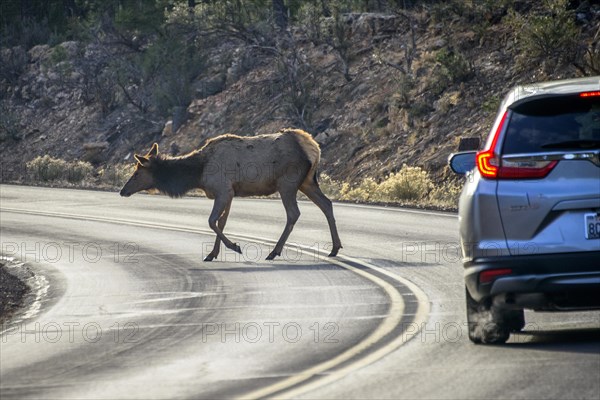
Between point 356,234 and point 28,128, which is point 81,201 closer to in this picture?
point 356,234

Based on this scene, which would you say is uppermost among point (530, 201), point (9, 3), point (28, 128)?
point (530, 201)

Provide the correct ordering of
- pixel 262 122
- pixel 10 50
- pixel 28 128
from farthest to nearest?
pixel 10 50, pixel 28 128, pixel 262 122

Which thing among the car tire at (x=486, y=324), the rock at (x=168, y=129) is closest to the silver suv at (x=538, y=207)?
the car tire at (x=486, y=324)

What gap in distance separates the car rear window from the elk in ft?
28.6

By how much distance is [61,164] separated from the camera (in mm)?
41906

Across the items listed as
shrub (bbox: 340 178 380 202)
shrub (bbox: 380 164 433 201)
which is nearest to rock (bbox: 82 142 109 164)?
shrub (bbox: 340 178 380 202)

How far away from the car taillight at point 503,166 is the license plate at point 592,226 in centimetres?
47

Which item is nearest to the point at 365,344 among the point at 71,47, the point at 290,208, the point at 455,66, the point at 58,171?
the point at 290,208

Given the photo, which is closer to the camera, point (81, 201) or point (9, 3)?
point (81, 201)

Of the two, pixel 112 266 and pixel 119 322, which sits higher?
pixel 119 322

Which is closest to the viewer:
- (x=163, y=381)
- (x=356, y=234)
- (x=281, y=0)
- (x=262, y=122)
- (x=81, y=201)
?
(x=163, y=381)

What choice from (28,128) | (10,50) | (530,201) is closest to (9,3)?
(10,50)

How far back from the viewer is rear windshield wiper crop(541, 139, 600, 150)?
964 cm

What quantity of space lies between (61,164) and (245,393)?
112 ft
